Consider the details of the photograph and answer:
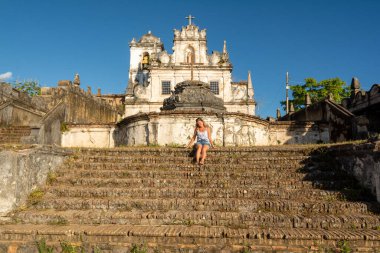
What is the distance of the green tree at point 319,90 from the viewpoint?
39.9 meters

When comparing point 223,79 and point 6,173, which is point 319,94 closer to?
point 223,79

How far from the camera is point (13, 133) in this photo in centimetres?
1382

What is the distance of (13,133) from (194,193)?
12.2 meters

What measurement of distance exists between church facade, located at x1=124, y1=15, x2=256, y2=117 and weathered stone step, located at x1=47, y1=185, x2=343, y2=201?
26.1 meters

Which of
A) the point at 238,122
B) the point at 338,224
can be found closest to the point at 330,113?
the point at 238,122

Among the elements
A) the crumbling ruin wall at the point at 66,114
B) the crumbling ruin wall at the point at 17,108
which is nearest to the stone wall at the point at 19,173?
the crumbling ruin wall at the point at 66,114

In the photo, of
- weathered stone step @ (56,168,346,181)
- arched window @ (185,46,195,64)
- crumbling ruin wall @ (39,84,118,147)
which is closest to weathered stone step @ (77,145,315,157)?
weathered stone step @ (56,168,346,181)

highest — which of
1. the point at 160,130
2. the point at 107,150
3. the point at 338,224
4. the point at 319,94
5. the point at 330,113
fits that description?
the point at 319,94

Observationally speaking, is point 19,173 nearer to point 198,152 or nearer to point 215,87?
point 198,152

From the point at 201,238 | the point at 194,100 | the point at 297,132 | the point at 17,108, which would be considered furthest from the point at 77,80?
the point at 201,238

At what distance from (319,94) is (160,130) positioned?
35630 millimetres

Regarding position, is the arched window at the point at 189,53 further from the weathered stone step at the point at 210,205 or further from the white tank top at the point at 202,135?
the weathered stone step at the point at 210,205

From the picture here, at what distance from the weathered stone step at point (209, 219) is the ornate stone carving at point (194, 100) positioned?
8.45 meters

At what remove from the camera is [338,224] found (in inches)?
171
